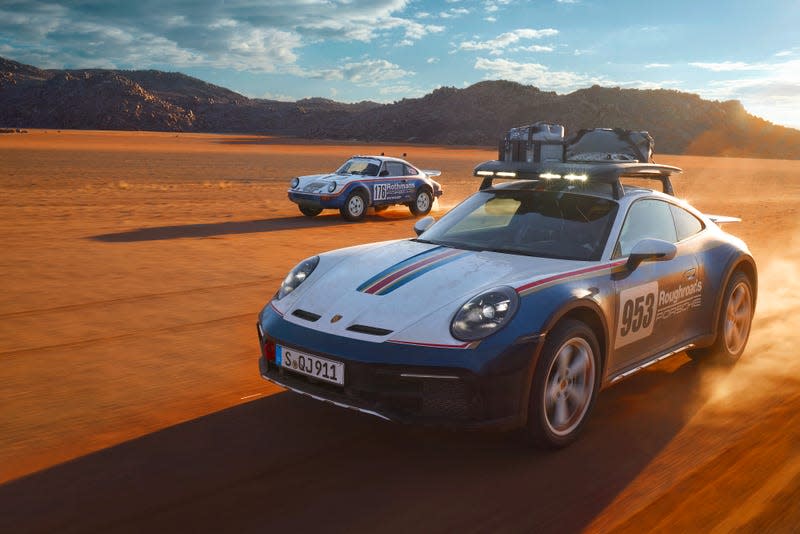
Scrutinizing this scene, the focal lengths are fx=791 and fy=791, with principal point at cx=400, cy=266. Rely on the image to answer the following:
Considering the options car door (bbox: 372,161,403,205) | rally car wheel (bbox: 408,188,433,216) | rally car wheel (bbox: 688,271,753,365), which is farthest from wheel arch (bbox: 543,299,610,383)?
rally car wheel (bbox: 408,188,433,216)

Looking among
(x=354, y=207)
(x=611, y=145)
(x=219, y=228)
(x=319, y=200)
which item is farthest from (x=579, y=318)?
(x=354, y=207)

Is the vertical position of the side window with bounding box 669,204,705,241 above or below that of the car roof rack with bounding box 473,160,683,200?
below

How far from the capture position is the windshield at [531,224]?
5.14 meters

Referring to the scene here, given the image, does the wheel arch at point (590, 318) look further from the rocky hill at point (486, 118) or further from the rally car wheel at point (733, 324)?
the rocky hill at point (486, 118)

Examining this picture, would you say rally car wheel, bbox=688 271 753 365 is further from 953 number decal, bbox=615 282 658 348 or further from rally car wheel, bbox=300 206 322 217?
rally car wheel, bbox=300 206 322 217

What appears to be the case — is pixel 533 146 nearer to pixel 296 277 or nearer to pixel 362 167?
pixel 296 277

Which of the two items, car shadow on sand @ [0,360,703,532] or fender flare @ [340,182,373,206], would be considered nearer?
car shadow on sand @ [0,360,703,532]

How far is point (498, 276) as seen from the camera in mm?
4578

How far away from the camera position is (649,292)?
5.22 metres

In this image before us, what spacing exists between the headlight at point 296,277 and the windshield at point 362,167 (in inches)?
561

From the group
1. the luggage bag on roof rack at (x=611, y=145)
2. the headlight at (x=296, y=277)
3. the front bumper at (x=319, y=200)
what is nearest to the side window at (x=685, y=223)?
the luggage bag on roof rack at (x=611, y=145)

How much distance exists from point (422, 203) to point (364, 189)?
7.50 feet

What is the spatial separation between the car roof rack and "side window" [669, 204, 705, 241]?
1.08 ft

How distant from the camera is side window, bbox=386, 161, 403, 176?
20016 millimetres
